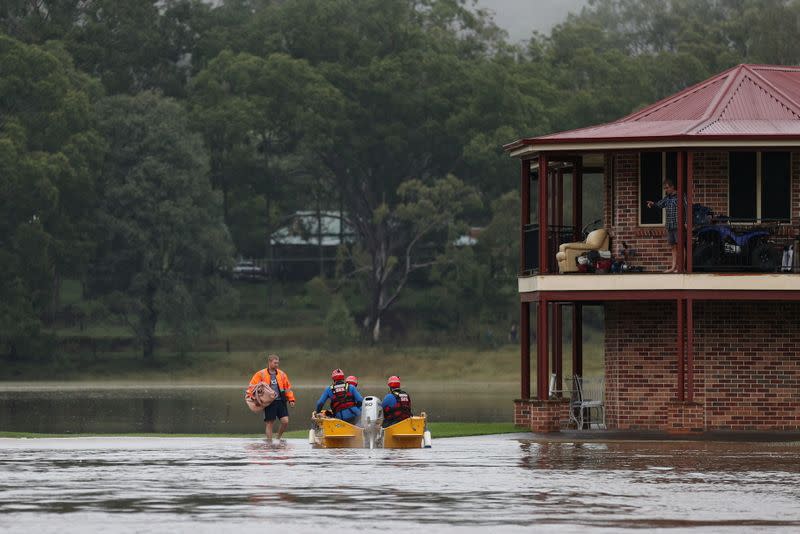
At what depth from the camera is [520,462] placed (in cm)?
2916

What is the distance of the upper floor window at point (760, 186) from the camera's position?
37906 millimetres

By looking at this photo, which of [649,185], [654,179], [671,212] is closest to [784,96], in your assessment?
[654,179]

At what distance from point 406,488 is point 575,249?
574 inches

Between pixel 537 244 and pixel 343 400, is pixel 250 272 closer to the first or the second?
pixel 537 244

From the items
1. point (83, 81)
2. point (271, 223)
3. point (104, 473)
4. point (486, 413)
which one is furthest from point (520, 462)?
point (271, 223)

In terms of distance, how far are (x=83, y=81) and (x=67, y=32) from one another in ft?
32.2

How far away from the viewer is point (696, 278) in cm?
3641

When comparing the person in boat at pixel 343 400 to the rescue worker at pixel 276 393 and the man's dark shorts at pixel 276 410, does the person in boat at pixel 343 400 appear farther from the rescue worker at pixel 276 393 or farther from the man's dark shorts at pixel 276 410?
the man's dark shorts at pixel 276 410

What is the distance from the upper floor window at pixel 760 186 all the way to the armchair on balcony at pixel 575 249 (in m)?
2.41

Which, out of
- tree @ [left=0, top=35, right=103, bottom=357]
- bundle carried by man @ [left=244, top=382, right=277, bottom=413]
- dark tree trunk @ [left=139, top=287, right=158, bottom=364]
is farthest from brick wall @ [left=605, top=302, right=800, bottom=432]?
dark tree trunk @ [left=139, top=287, right=158, bottom=364]

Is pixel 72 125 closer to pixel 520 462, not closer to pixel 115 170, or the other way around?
pixel 115 170

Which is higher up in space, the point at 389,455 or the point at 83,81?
the point at 83,81

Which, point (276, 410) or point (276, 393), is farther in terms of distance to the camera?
point (276, 410)

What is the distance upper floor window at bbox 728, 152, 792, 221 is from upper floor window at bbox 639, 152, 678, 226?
1099 millimetres
